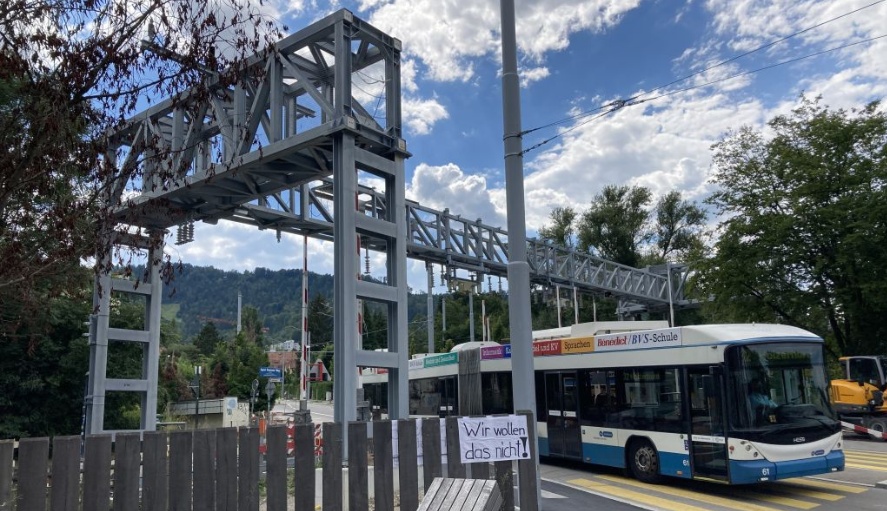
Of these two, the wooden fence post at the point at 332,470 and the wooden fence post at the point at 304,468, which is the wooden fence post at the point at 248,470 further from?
the wooden fence post at the point at 332,470

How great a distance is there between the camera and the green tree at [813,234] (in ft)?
90.0

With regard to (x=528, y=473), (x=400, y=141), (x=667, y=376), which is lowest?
(x=528, y=473)

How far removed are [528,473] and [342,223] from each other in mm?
5402

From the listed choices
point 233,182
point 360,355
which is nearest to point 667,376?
point 360,355

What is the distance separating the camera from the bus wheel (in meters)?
13.7

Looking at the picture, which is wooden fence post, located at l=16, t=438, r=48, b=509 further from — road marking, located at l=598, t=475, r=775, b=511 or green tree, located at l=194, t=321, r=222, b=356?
green tree, located at l=194, t=321, r=222, b=356

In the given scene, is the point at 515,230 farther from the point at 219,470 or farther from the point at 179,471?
the point at 179,471

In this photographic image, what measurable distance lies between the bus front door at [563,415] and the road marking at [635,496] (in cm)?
133

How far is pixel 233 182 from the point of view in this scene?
46.2ft

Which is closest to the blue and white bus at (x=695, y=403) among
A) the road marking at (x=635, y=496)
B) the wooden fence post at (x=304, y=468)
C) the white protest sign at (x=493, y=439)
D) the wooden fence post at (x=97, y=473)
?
the road marking at (x=635, y=496)

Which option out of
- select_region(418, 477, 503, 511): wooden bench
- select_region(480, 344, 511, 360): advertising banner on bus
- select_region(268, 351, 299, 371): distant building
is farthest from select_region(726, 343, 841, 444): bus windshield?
select_region(268, 351, 299, 371): distant building

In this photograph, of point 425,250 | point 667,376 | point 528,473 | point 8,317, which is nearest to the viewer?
point 528,473

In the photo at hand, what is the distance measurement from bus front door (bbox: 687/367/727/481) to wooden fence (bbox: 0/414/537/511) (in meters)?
6.79

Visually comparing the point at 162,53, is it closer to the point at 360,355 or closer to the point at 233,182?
the point at 360,355
